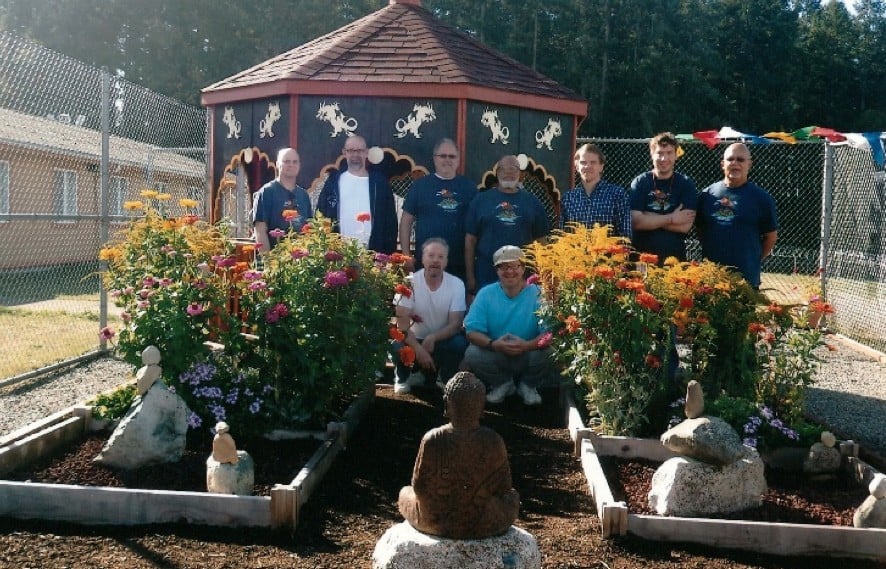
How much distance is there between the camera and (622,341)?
495 centimetres

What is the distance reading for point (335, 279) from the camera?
4.90m

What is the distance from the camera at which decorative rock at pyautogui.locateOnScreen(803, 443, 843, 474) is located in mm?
4762

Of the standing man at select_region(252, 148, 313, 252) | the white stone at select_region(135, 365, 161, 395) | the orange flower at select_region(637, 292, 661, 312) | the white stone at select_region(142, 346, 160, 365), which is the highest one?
the standing man at select_region(252, 148, 313, 252)

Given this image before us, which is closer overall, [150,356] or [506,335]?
[150,356]

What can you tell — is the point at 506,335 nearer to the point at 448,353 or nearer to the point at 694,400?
the point at 448,353

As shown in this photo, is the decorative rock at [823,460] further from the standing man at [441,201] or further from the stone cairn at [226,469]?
the standing man at [441,201]

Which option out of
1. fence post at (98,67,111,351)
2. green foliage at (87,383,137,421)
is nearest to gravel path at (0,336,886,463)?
green foliage at (87,383,137,421)

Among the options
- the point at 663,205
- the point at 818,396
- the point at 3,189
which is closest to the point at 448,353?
the point at 663,205

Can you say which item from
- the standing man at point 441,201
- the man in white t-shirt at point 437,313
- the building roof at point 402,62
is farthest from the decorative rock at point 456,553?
the building roof at point 402,62

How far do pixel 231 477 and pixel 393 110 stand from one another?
4.82 metres

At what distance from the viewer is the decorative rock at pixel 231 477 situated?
4074 millimetres

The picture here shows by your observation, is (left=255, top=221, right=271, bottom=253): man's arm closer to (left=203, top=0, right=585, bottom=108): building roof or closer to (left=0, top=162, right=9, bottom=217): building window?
(left=203, top=0, right=585, bottom=108): building roof

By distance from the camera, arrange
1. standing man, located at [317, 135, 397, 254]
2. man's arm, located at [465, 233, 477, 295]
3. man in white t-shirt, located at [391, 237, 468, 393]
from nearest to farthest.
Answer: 1. man in white t-shirt, located at [391, 237, 468, 393]
2. man's arm, located at [465, 233, 477, 295]
3. standing man, located at [317, 135, 397, 254]

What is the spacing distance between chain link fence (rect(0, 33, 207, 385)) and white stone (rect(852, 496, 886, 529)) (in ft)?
21.6
